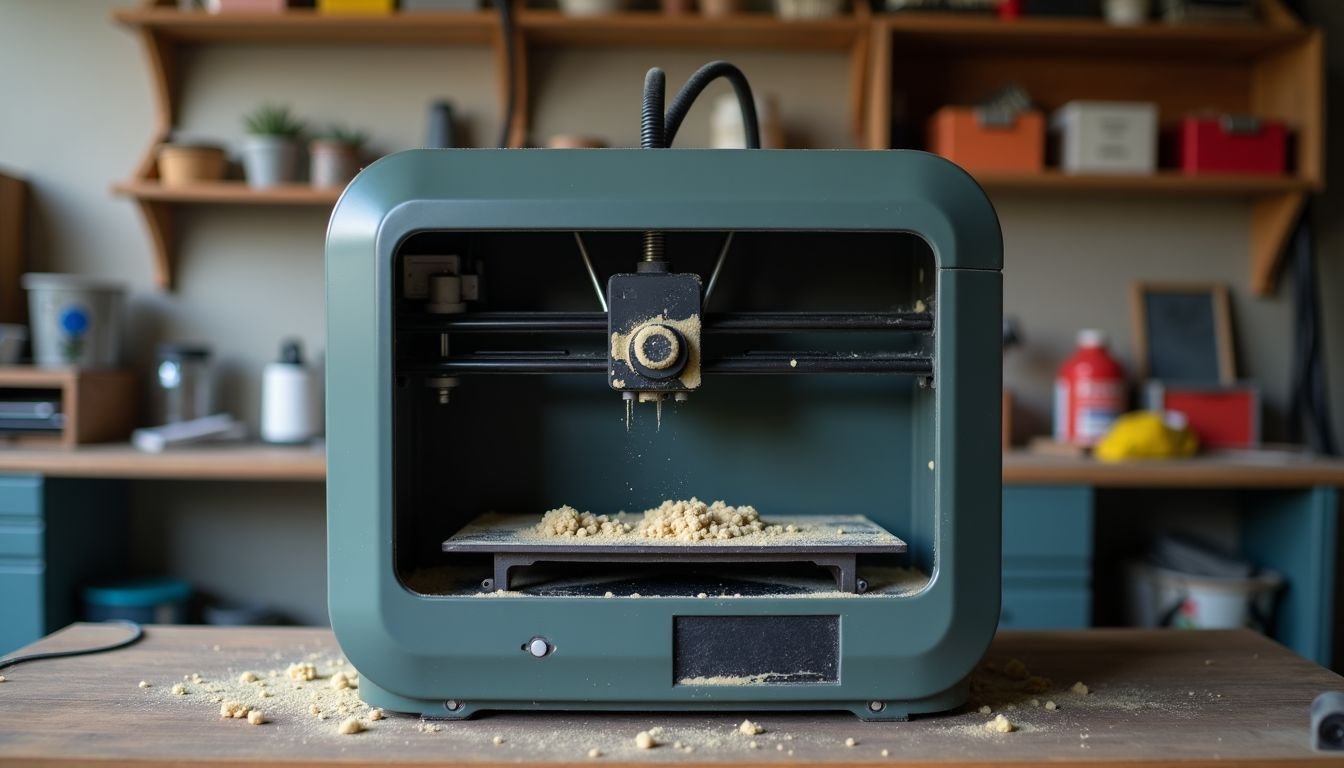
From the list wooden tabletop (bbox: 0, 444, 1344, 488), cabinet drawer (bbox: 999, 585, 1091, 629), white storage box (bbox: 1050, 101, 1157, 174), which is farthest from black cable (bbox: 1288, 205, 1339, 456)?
cabinet drawer (bbox: 999, 585, 1091, 629)

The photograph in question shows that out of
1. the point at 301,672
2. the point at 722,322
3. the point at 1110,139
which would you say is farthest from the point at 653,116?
the point at 1110,139

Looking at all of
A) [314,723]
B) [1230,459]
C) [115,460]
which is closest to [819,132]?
[1230,459]

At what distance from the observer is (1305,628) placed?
2.43 metres

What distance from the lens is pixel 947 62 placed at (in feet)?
9.56

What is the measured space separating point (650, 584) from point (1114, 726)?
47cm

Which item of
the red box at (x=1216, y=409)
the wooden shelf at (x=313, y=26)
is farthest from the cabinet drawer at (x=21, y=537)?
the red box at (x=1216, y=409)

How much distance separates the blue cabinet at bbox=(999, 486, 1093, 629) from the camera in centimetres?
238

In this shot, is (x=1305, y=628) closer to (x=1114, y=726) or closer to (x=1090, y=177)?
(x=1090, y=177)

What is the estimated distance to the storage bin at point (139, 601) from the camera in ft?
8.09

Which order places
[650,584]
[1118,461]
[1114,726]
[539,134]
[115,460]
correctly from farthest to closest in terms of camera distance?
[539,134], [1118,461], [115,460], [650,584], [1114,726]

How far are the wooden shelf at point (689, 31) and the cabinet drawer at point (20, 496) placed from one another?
5.68ft

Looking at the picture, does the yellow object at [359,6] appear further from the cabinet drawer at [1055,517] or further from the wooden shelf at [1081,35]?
the cabinet drawer at [1055,517]

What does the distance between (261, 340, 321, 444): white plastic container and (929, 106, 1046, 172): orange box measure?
1914 millimetres

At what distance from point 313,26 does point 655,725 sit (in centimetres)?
242
